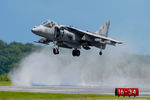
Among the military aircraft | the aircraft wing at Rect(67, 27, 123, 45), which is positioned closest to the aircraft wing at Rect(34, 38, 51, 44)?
the military aircraft

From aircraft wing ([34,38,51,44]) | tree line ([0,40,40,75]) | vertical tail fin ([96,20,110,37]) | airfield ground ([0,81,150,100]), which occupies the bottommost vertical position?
airfield ground ([0,81,150,100])

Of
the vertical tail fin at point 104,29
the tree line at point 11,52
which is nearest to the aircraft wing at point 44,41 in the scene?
the vertical tail fin at point 104,29

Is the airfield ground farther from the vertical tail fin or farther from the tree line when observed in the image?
the tree line

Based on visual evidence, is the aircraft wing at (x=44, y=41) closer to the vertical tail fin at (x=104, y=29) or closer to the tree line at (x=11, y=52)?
the vertical tail fin at (x=104, y=29)

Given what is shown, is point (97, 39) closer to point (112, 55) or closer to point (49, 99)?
point (49, 99)

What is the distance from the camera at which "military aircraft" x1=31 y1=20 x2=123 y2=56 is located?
40812 mm

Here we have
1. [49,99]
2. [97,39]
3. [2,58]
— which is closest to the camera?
[49,99]

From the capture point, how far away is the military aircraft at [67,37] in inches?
1607

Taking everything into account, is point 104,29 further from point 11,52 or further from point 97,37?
point 11,52

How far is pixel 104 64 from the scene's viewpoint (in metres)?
63.5

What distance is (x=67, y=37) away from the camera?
42438mm

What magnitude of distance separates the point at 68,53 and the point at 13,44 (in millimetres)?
113199

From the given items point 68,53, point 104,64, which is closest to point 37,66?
point 68,53

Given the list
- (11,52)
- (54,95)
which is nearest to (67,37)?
(54,95)
